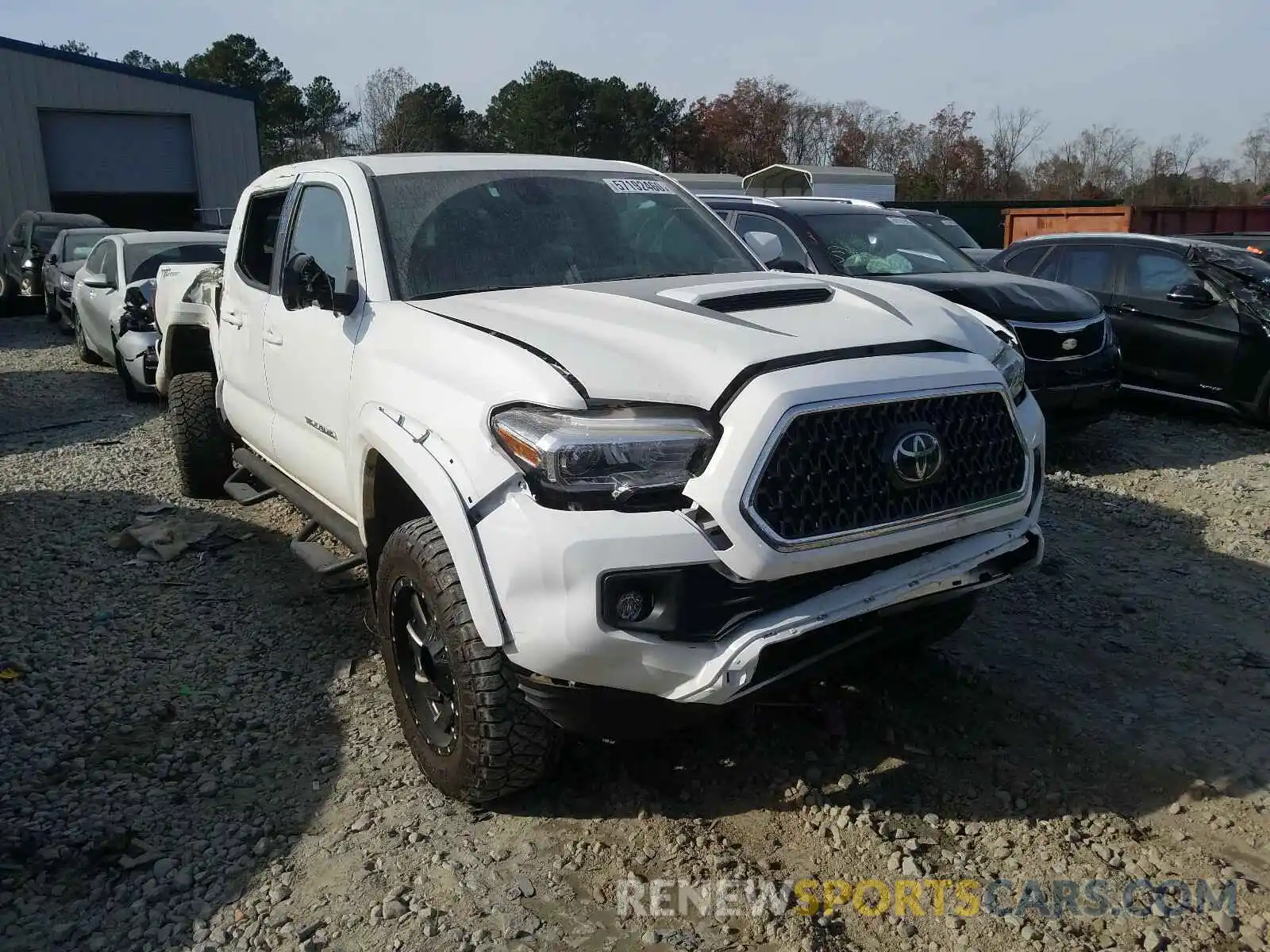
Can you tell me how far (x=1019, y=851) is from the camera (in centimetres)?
299

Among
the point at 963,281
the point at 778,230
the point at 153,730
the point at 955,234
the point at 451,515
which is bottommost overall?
the point at 153,730

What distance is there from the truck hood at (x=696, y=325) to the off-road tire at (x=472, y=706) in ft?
2.20

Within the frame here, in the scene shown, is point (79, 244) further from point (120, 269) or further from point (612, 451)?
point (612, 451)

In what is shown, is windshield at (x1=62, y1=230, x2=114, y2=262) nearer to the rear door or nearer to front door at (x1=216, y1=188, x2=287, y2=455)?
front door at (x1=216, y1=188, x2=287, y2=455)

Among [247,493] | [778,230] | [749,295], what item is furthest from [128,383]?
[749,295]

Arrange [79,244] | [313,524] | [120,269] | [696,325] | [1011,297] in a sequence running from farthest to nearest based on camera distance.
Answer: [79,244] → [120,269] → [1011,297] → [313,524] → [696,325]

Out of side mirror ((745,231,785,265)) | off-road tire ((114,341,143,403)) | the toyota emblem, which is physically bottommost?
off-road tire ((114,341,143,403))

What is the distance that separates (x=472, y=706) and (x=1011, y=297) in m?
5.66

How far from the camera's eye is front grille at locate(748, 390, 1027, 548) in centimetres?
271

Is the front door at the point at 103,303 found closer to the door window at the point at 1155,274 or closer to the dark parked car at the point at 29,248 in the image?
the dark parked car at the point at 29,248

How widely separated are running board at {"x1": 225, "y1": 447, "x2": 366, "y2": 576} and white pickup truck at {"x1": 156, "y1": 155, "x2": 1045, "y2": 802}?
0.32 feet

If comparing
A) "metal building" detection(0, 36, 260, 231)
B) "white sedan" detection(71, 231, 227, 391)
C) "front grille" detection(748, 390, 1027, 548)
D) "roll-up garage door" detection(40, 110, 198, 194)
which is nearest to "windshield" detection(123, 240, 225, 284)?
"white sedan" detection(71, 231, 227, 391)

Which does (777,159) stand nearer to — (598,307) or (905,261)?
(905,261)

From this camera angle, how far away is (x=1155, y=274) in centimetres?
887
